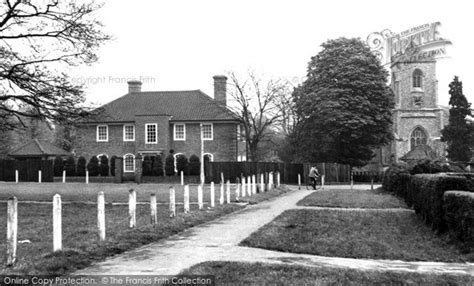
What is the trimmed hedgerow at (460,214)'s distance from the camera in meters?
10.9

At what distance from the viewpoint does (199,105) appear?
5600 centimetres

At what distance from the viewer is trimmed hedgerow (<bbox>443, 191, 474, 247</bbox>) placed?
35.7 ft

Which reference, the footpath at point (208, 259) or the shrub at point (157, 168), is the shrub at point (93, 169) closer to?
the shrub at point (157, 168)

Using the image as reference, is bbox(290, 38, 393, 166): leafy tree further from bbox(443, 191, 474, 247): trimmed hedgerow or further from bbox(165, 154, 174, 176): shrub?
bbox(443, 191, 474, 247): trimmed hedgerow

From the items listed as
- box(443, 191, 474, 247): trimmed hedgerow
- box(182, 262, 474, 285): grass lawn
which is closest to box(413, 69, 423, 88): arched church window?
box(443, 191, 474, 247): trimmed hedgerow

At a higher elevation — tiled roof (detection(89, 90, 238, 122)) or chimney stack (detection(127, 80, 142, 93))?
chimney stack (detection(127, 80, 142, 93))

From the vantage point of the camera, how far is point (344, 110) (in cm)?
5516

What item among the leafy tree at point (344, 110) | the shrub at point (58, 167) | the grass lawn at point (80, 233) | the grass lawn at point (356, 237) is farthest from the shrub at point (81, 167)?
the grass lawn at point (356, 237)

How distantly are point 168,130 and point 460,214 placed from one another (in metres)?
43.3

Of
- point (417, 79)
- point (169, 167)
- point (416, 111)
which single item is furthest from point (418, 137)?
point (169, 167)

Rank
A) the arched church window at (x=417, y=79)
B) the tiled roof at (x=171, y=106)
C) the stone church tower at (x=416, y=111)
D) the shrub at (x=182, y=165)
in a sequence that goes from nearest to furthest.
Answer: the shrub at (x=182, y=165), the tiled roof at (x=171, y=106), the stone church tower at (x=416, y=111), the arched church window at (x=417, y=79)

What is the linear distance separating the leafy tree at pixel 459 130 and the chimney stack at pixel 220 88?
94.5 feet

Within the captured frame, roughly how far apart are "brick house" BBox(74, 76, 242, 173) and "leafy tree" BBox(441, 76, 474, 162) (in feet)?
87.7

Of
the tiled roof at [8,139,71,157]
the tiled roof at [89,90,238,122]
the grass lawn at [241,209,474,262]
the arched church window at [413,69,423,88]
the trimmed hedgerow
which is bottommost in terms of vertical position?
the grass lawn at [241,209,474,262]
